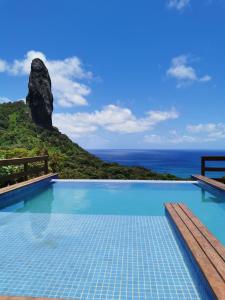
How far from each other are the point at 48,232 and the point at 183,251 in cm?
204

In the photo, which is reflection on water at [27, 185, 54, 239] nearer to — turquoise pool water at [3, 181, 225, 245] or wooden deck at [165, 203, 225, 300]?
turquoise pool water at [3, 181, 225, 245]

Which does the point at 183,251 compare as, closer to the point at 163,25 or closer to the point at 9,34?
the point at 163,25

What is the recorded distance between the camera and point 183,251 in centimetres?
349

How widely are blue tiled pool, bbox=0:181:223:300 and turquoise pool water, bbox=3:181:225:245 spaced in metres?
0.04

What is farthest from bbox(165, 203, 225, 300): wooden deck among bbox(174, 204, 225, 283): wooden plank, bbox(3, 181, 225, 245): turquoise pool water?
bbox(3, 181, 225, 245): turquoise pool water

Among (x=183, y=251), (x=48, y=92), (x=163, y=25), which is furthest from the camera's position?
(x=48, y=92)

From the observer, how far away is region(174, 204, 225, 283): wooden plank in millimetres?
2547

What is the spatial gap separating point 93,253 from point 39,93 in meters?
58.1

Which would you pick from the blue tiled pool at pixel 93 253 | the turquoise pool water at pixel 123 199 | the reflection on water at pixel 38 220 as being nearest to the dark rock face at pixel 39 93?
the turquoise pool water at pixel 123 199

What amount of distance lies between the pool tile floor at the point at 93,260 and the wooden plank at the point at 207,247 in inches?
11.8

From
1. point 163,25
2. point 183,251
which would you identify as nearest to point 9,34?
point 163,25

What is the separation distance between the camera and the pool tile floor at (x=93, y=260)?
8.73 ft

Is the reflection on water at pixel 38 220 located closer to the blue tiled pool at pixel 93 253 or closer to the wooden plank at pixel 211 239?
the blue tiled pool at pixel 93 253

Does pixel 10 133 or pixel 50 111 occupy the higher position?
pixel 50 111
